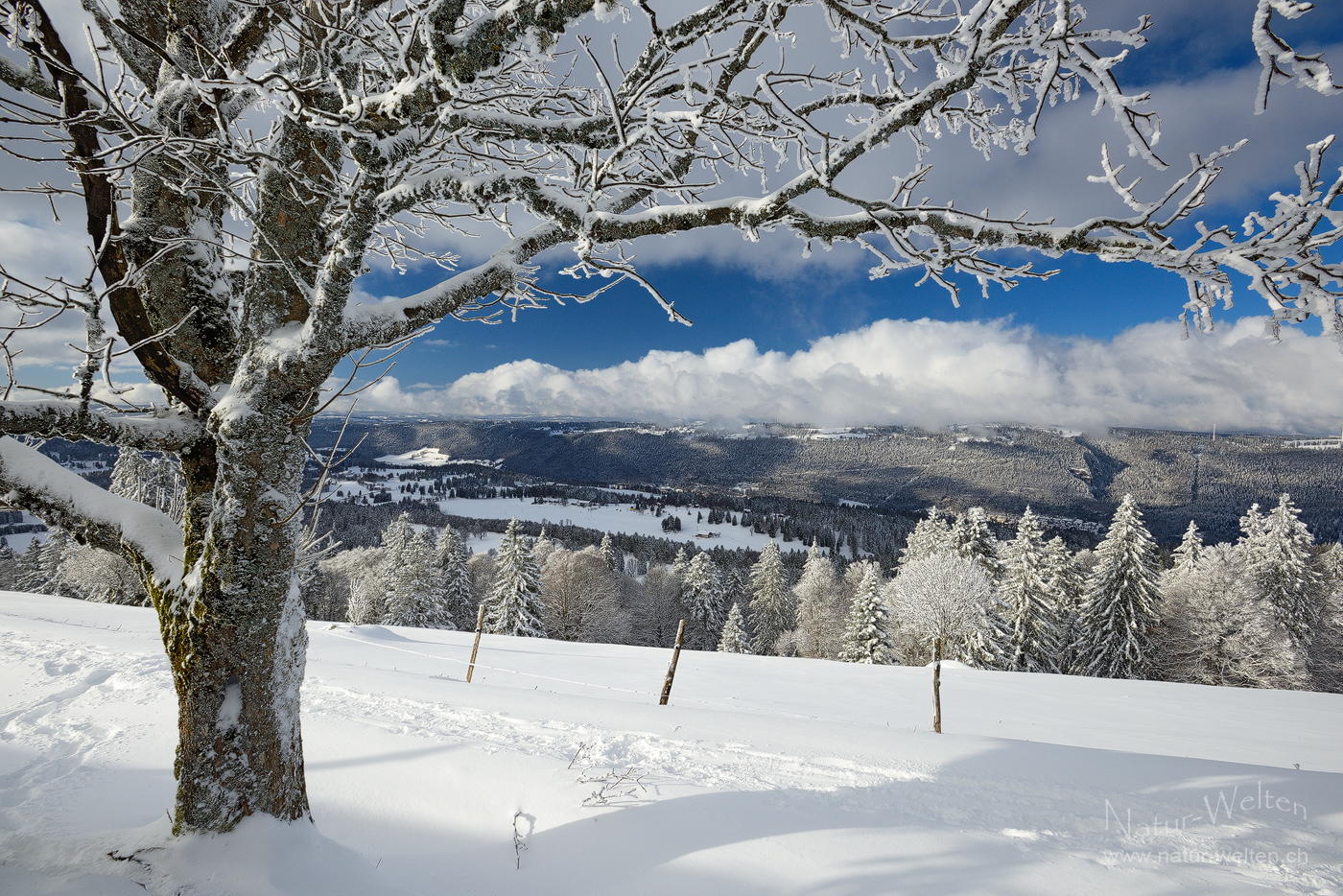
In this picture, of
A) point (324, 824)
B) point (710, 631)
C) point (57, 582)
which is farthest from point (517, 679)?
point (57, 582)

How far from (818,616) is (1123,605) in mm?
15084

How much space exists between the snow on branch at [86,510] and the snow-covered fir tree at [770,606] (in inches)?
1418

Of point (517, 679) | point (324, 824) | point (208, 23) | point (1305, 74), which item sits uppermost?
point (208, 23)

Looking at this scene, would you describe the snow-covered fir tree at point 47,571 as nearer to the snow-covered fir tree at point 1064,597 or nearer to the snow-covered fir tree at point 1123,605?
the snow-covered fir tree at point 1064,597

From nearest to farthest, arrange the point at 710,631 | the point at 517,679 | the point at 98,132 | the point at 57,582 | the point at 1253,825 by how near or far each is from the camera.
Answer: the point at 98,132, the point at 1253,825, the point at 517,679, the point at 57,582, the point at 710,631

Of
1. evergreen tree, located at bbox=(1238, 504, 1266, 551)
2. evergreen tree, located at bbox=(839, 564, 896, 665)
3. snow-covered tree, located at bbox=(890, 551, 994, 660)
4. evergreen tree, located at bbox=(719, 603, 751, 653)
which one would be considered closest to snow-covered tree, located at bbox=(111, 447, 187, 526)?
snow-covered tree, located at bbox=(890, 551, 994, 660)

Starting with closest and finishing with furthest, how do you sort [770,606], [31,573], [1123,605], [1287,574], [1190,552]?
[1287,574] < [1123,605] < [1190,552] < [31,573] < [770,606]

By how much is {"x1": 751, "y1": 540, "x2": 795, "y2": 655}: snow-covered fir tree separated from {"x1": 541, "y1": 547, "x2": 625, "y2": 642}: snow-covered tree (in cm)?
1001

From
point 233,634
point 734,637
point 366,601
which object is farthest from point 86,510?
point 366,601

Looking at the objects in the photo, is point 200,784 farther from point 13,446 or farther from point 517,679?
point 517,679

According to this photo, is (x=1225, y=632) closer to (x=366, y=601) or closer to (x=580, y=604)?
(x=580, y=604)

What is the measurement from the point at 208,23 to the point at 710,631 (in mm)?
39959

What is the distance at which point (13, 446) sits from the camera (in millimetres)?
2184

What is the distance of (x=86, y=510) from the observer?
234cm
